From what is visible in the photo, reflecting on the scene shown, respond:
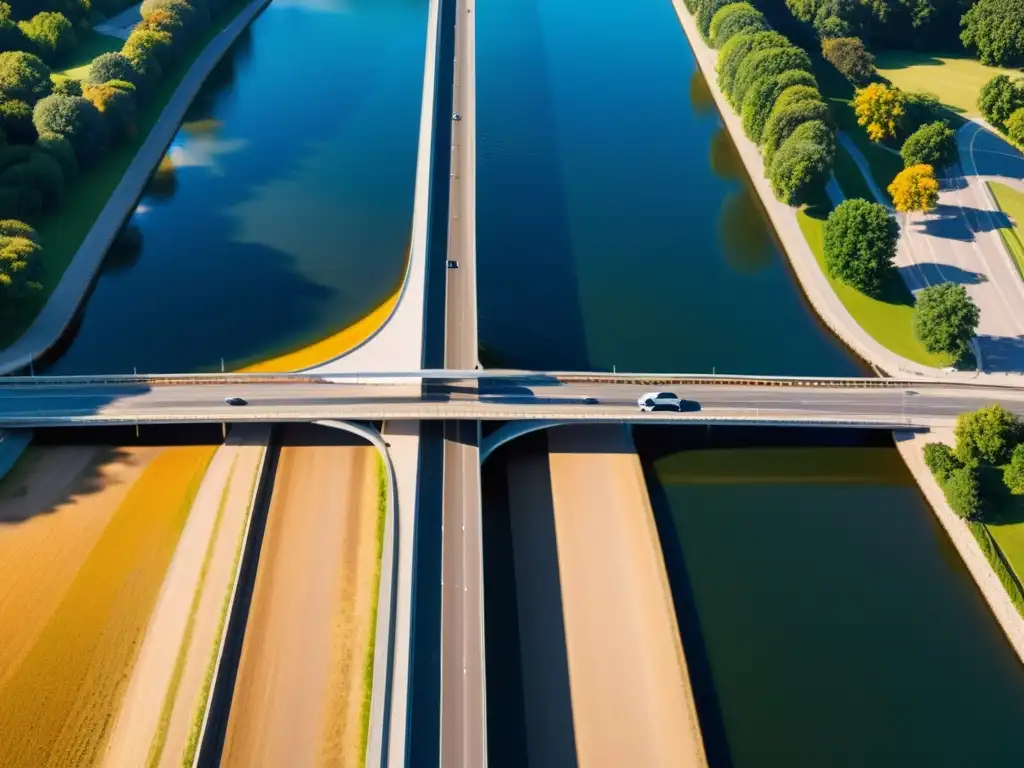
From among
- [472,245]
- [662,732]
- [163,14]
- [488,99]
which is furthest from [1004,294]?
[163,14]

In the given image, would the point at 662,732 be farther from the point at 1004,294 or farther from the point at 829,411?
the point at 1004,294

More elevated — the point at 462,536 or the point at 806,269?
the point at 806,269

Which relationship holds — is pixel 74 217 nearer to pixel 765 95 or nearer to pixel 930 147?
pixel 765 95

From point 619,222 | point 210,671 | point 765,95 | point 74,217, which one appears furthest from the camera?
point 765,95

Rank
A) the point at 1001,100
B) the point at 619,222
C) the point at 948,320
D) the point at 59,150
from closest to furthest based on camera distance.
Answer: the point at 948,320, the point at 59,150, the point at 619,222, the point at 1001,100

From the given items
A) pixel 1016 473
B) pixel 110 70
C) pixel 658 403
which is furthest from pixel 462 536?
pixel 110 70

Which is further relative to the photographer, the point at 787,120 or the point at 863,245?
the point at 787,120
